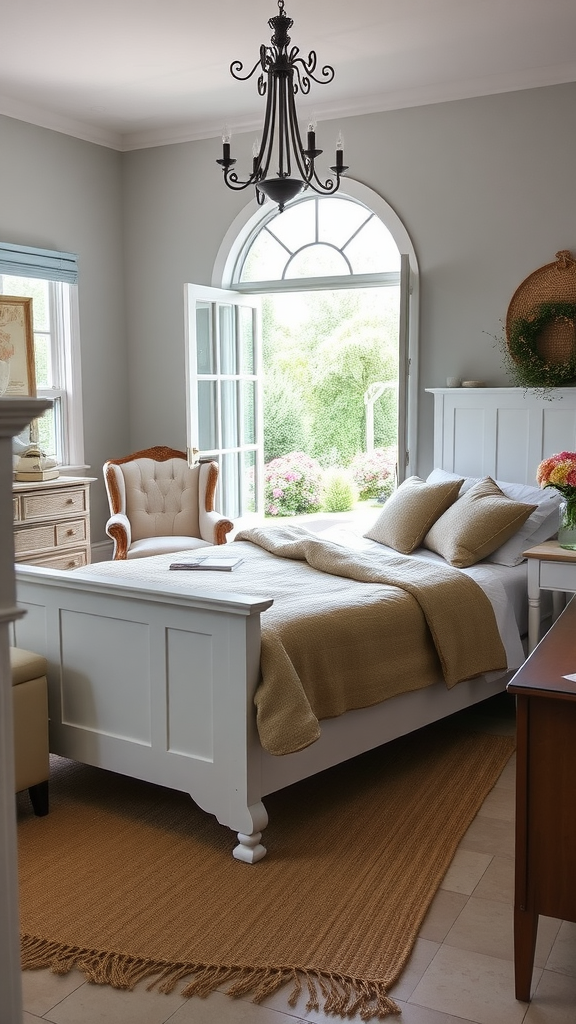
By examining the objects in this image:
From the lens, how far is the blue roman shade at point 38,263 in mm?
5188

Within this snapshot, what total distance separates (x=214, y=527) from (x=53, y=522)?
0.88 meters

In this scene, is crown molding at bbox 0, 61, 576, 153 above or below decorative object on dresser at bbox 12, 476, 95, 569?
above

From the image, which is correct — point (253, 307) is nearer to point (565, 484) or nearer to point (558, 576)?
point (565, 484)

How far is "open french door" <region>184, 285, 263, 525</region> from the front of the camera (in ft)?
18.1

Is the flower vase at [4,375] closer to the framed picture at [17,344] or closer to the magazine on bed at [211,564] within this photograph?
the framed picture at [17,344]

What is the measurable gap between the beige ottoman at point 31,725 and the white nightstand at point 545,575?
1903mm

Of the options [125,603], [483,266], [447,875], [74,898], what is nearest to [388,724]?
[447,875]

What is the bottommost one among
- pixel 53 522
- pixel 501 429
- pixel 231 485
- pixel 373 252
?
pixel 53 522

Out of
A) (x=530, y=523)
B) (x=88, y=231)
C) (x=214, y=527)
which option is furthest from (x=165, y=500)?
(x=530, y=523)

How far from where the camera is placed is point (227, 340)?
19.1ft

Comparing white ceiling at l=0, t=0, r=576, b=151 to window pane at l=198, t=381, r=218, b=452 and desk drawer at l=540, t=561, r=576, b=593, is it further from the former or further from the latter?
desk drawer at l=540, t=561, r=576, b=593

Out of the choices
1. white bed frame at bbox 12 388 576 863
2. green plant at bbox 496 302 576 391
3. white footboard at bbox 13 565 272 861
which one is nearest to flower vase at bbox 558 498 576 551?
white bed frame at bbox 12 388 576 863

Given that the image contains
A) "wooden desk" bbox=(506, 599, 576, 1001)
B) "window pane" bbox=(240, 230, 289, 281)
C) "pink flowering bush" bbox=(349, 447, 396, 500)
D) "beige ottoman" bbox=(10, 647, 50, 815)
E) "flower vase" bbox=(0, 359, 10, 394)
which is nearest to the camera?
"wooden desk" bbox=(506, 599, 576, 1001)

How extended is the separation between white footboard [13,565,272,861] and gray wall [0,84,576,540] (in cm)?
267
